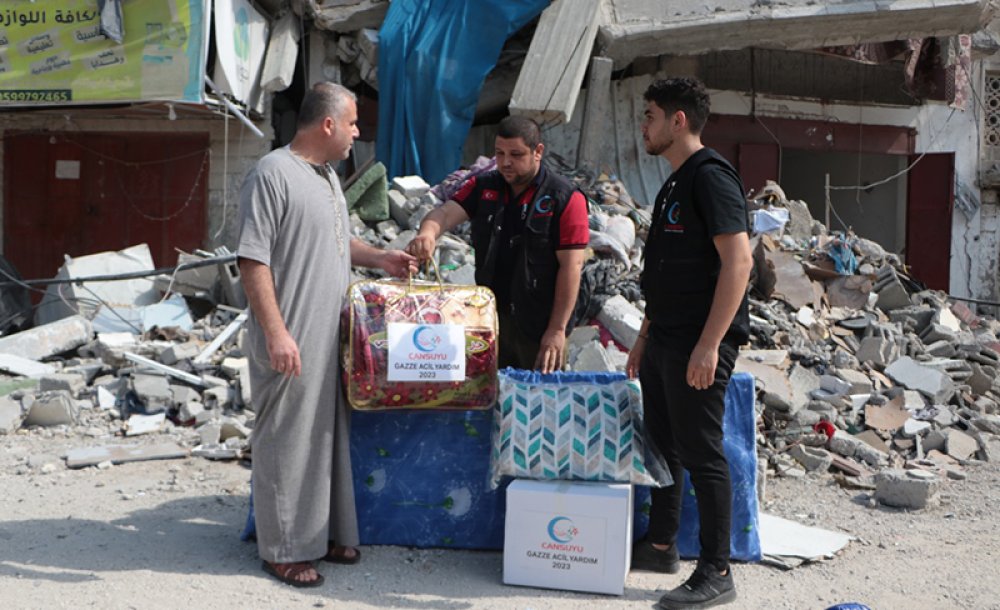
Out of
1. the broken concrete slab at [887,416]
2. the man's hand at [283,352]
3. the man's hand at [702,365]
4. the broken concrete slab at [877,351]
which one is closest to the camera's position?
the man's hand at [702,365]

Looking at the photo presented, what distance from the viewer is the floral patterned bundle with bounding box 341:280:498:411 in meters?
3.92

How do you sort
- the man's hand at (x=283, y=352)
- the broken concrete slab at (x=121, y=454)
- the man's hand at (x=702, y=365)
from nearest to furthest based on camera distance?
the man's hand at (x=702, y=365)
the man's hand at (x=283, y=352)
the broken concrete slab at (x=121, y=454)

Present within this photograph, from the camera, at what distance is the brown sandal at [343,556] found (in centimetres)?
408

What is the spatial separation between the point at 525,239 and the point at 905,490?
274 centimetres

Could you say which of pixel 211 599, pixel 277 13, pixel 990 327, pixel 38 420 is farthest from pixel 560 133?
pixel 211 599

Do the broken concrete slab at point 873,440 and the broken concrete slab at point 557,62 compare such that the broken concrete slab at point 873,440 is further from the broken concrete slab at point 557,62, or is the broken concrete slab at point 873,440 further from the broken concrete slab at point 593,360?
the broken concrete slab at point 557,62

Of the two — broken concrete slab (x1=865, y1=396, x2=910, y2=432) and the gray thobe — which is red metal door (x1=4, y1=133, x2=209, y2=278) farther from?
the gray thobe

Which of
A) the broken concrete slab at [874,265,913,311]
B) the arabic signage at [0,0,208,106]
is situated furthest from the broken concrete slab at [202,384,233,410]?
the broken concrete slab at [874,265,913,311]

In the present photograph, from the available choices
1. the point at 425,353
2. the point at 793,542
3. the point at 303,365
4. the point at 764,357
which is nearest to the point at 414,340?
the point at 425,353

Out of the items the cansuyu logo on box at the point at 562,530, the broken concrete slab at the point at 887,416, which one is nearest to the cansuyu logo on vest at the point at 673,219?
the cansuyu logo on box at the point at 562,530

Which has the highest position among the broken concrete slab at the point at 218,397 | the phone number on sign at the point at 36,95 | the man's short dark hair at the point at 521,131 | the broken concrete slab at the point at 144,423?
the phone number on sign at the point at 36,95

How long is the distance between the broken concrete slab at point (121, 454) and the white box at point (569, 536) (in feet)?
9.78

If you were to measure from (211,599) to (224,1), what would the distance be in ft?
26.1

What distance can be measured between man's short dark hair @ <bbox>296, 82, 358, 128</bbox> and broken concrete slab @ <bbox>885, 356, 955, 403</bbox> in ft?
19.2
